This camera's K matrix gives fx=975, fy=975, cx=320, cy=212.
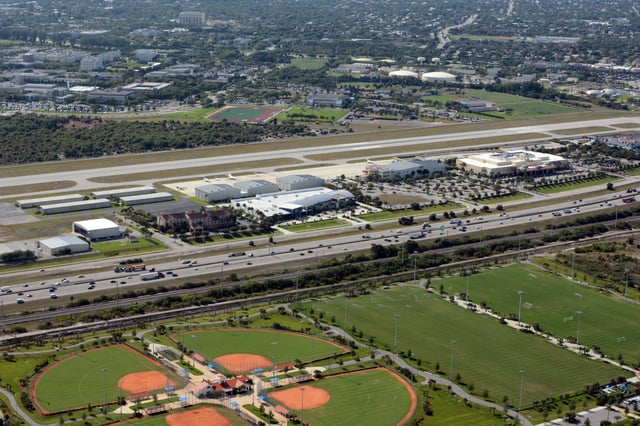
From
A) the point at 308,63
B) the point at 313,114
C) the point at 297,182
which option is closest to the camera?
the point at 297,182

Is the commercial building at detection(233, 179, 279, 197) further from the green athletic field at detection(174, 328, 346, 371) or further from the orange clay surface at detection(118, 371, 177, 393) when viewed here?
the orange clay surface at detection(118, 371, 177, 393)

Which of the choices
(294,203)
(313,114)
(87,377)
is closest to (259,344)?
(87,377)

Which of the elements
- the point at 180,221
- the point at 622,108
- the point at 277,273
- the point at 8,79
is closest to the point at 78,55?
the point at 8,79

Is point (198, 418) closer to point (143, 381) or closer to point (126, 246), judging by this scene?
point (143, 381)

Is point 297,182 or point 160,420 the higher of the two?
point 297,182

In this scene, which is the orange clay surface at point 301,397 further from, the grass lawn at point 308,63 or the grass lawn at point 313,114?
the grass lawn at point 308,63

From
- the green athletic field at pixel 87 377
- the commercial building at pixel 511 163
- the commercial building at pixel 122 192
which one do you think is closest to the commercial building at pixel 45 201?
the commercial building at pixel 122 192

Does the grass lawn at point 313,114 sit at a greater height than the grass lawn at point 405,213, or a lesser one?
greater
